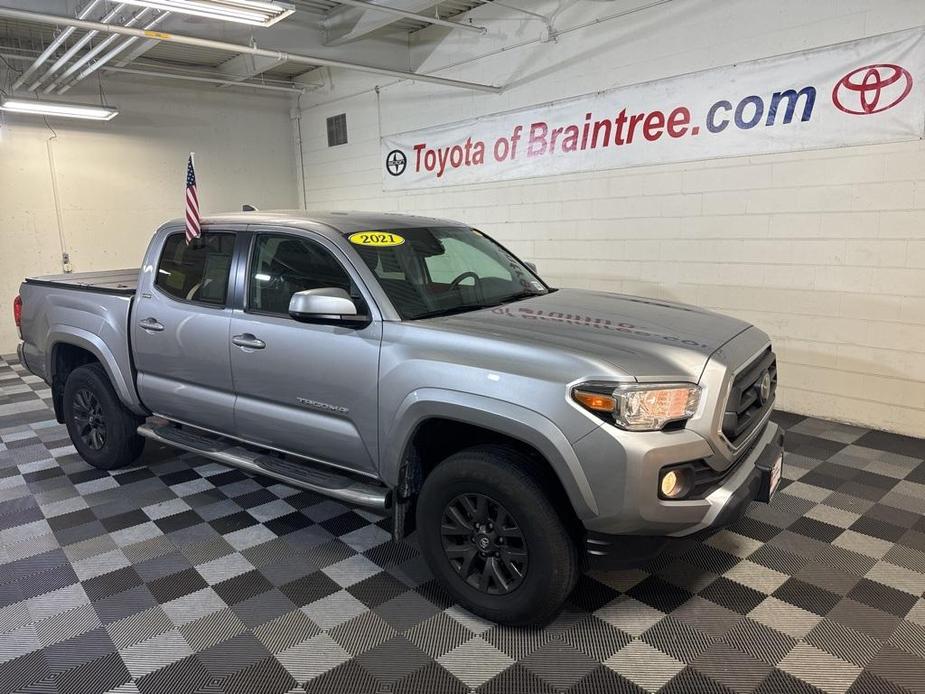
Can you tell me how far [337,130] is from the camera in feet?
31.4

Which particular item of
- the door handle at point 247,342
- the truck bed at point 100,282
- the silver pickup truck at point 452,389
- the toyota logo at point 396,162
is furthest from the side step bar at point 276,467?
the toyota logo at point 396,162

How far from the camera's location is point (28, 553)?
123 inches

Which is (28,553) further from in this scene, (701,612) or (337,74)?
(337,74)

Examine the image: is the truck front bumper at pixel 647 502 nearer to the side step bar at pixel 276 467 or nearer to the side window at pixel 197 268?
the side step bar at pixel 276 467

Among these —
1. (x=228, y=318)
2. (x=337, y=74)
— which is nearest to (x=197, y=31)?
(x=337, y=74)

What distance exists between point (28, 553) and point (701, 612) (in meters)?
3.17

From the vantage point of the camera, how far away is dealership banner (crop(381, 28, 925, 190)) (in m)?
4.44

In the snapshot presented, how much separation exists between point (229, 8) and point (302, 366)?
2.92 meters

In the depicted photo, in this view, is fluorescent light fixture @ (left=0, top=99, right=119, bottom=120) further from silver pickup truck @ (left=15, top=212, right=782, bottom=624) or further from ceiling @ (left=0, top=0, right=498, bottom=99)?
silver pickup truck @ (left=15, top=212, right=782, bottom=624)

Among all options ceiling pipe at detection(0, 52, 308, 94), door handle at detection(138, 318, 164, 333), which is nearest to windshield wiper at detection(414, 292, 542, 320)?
door handle at detection(138, 318, 164, 333)

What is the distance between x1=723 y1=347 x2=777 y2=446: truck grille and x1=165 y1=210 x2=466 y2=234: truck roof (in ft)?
5.81

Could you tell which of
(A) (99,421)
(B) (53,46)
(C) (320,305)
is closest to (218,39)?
(B) (53,46)

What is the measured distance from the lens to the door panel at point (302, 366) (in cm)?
269

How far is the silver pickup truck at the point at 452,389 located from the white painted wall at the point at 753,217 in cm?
250
